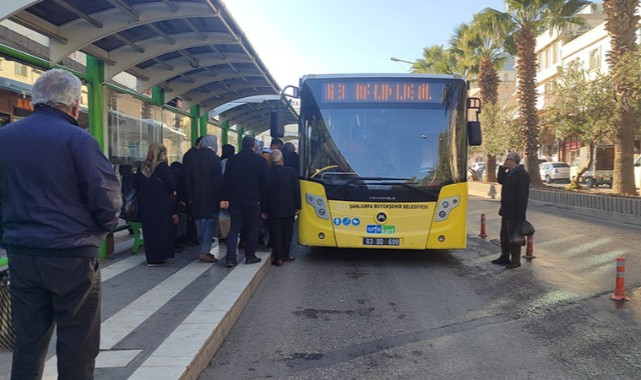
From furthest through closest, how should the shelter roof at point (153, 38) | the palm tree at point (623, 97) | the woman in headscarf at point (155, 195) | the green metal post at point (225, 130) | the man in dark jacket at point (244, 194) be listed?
the palm tree at point (623, 97), the green metal post at point (225, 130), the man in dark jacket at point (244, 194), the woman in headscarf at point (155, 195), the shelter roof at point (153, 38)

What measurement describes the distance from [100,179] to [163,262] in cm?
514

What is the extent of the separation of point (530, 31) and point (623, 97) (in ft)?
24.2

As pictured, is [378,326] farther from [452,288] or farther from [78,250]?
[78,250]

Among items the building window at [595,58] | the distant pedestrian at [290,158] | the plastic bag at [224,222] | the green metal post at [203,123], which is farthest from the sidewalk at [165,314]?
the building window at [595,58]

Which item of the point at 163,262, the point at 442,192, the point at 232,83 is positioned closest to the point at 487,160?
the point at 232,83

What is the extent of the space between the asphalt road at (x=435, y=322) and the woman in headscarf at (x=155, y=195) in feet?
5.41

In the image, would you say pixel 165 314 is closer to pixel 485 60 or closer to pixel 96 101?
pixel 96 101

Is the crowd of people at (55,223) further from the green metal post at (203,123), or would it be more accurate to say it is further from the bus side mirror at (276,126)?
the green metal post at (203,123)

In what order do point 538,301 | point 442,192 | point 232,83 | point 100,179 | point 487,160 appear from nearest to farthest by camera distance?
point 100,179 < point 538,301 < point 442,192 < point 232,83 < point 487,160

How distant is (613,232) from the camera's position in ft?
42.7

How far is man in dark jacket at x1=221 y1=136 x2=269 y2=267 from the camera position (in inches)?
294

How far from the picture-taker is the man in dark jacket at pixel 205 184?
7520 millimetres

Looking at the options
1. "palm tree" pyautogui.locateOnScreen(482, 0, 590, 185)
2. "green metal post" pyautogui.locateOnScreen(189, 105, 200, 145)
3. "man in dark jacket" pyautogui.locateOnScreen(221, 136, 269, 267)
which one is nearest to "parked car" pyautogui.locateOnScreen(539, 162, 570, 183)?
"palm tree" pyautogui.locateOnScreen(482, 0, 590, 185)

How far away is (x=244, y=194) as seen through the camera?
7.45 metres
